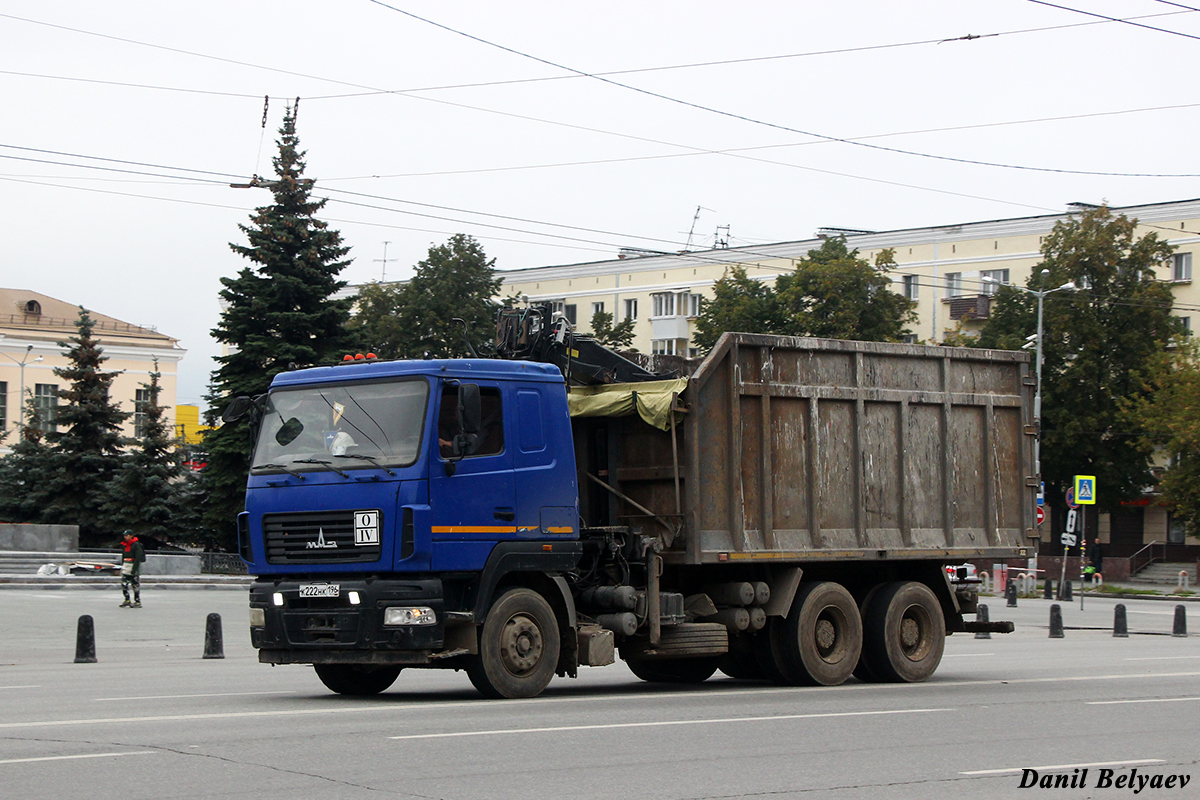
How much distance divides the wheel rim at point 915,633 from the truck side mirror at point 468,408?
594cm

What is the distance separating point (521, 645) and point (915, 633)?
5420 millimetres

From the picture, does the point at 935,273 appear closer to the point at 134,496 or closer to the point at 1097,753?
the point at 134,496

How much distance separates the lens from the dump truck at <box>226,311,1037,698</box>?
12.5m

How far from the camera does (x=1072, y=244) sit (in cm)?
6206

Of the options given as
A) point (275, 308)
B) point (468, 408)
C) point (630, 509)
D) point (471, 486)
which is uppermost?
point (275, 308)

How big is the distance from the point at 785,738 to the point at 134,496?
134 feet

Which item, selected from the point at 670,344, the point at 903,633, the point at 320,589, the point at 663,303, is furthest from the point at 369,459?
the point at 663,303

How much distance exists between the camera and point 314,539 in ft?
41.2

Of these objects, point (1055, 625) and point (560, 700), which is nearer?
point (560, 700)

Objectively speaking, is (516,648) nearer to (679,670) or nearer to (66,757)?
(679,670)

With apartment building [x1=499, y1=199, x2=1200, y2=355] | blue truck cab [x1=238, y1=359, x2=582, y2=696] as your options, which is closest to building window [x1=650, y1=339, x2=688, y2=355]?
apartment building [x1=499, y1=199, x2=1200, y2=355]

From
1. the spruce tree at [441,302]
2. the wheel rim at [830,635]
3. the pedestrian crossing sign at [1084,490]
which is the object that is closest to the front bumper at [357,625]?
the wheel rim at [830,635]

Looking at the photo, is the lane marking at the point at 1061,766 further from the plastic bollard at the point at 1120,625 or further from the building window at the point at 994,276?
the building window at the point at 994,276

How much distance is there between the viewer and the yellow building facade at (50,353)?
80.4 meters
